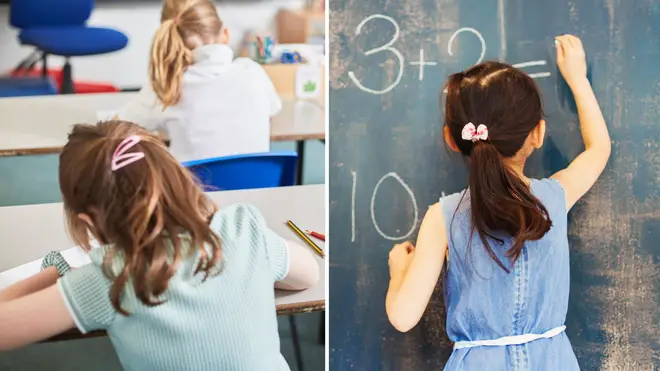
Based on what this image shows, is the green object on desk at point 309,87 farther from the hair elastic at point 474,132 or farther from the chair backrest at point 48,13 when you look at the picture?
the hair elastic at point 474,132

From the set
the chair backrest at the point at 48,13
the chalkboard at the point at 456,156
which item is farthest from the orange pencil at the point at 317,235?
the chair backrest at the point at 48,13

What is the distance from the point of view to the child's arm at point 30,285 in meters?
1.17

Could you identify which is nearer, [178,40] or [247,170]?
[247,170]

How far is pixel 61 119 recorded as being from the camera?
2270mm

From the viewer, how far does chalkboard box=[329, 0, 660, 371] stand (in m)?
1.23

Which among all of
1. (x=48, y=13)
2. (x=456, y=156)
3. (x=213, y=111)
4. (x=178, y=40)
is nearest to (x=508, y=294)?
(x=456, y=156)

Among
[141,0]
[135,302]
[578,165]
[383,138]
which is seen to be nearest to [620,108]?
[578,165]

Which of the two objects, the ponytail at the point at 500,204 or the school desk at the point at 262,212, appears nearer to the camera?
the ponytail at the point at 500,204

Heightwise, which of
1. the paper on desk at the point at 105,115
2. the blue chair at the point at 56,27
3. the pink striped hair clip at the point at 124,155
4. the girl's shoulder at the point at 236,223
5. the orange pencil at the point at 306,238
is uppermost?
the blue chair at the point at 56,27

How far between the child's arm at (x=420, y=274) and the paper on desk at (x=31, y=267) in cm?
51

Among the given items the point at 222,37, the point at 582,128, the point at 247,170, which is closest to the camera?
the point at 582,128

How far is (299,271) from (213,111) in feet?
2.90

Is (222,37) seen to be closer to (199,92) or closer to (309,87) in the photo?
(199,92)

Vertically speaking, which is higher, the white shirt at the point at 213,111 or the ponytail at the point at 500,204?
the white shirt at the point at 213,111
